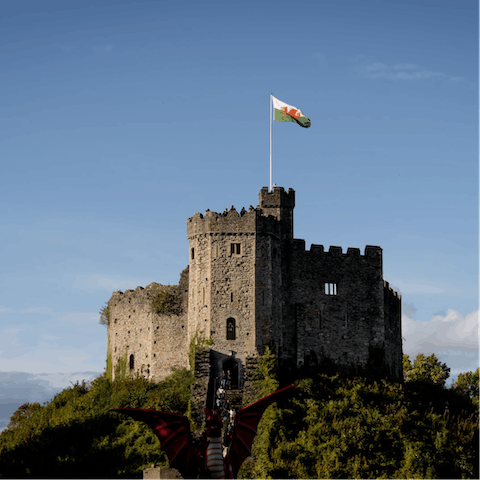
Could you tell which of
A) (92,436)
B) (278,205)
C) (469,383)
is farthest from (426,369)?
(92,436)

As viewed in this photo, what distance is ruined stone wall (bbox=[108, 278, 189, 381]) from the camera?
57156mm

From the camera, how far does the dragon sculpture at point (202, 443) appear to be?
1081 inches

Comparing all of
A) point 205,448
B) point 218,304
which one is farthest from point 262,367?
point 205,448

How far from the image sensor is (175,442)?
2817cm

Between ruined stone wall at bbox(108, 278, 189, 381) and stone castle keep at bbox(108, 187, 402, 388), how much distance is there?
72 mm

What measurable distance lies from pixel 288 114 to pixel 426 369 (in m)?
27.4

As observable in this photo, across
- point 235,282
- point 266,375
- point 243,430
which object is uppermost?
point 235,282

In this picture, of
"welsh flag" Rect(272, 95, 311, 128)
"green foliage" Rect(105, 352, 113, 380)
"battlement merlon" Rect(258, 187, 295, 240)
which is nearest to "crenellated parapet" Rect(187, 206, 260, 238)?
"battlement merlon" Rect(258, 187, 295, 240)

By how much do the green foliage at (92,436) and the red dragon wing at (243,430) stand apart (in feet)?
57.1

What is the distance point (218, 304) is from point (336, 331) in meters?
9.45

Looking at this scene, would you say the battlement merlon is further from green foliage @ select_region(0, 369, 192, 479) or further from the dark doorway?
green foliage @ select_region(0, 369, 192, 479)

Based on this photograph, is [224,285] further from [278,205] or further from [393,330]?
[393,330]

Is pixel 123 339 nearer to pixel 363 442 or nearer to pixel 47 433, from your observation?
pixel 47 433

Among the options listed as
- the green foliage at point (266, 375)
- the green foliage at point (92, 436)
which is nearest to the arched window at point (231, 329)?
the green foliage at point (266, 375)
